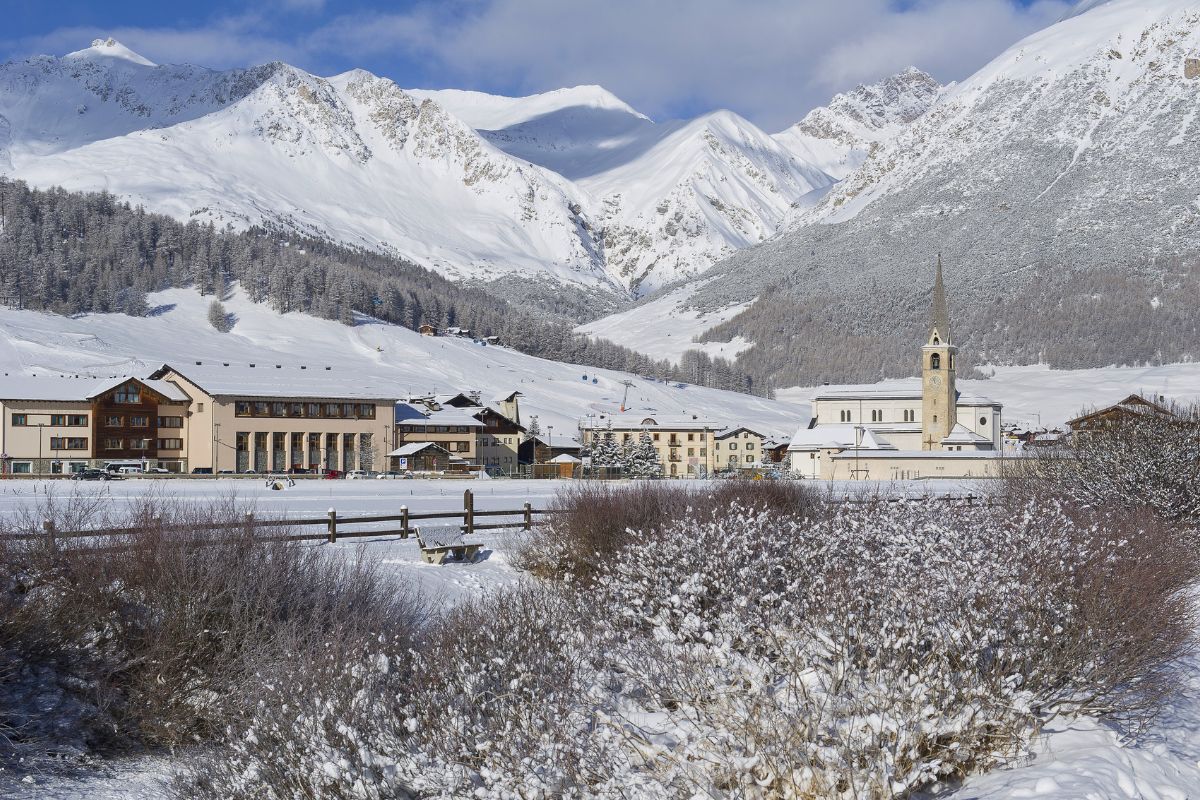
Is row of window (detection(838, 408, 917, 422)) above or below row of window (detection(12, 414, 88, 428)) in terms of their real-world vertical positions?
above

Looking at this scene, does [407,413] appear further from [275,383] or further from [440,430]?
[275,383]

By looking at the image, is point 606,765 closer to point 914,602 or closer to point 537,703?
point 537,703

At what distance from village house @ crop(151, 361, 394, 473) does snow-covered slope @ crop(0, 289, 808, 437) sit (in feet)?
49.4

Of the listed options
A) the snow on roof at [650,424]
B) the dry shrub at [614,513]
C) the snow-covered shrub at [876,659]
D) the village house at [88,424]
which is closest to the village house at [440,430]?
the village house at [88,424]

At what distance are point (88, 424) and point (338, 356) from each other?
242 ft

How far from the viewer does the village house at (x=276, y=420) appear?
3607 inches

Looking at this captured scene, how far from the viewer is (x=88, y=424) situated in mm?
90250

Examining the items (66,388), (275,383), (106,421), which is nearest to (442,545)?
(275,383)

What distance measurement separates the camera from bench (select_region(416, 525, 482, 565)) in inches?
1211

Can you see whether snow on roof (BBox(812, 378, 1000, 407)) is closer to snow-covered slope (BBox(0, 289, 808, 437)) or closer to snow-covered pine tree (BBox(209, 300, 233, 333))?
snow-covered slope (BBox(0, 289, 808, 437))

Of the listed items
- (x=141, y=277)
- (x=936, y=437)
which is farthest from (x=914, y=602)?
(x=141, y=277)

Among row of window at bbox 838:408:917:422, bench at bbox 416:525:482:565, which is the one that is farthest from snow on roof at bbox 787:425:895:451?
bench at bbox 416:525:482:565

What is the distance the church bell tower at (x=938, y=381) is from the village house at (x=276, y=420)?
207 feet

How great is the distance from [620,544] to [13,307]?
568 feet
